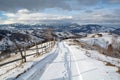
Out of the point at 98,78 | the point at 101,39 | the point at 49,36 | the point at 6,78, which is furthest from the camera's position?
the point at 101,39

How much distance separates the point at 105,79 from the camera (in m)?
14.5

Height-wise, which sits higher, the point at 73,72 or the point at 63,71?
the point at 63,71

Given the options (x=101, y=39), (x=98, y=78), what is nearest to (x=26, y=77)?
(x=98, y=78)

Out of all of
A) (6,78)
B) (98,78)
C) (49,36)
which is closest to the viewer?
(6,78)

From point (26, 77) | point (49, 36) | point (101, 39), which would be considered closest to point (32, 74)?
point (26, 77)

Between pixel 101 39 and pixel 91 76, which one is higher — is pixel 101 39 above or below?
below

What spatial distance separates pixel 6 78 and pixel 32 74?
2.16 meters

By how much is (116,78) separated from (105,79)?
1.01 m

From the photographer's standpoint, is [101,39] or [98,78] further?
[101,39]

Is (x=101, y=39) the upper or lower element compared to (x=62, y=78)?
lower

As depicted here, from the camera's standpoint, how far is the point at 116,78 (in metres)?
15.0

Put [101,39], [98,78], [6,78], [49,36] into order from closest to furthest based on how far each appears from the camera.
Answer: [6,78] → [98,78] → [49,36] → [101,39]

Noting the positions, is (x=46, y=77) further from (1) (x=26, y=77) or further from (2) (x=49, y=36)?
(2) (x=49, y=36)

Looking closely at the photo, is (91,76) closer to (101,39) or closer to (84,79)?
(84,79)
